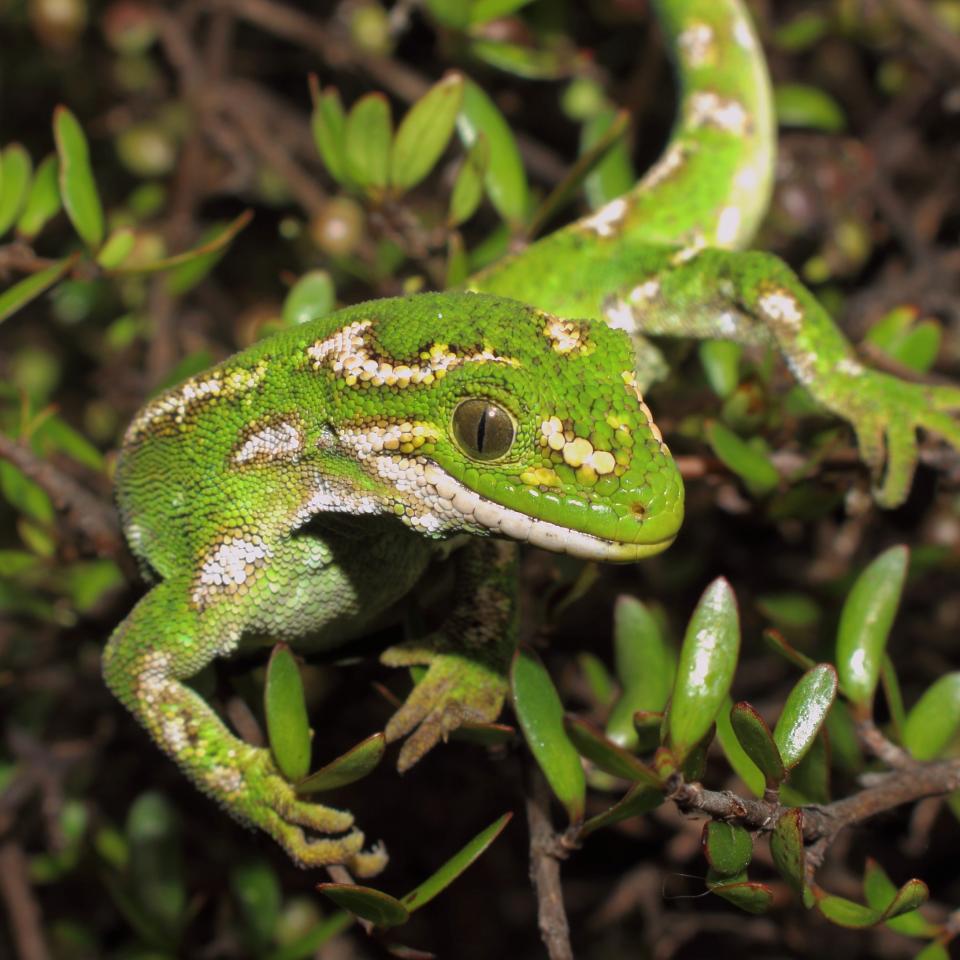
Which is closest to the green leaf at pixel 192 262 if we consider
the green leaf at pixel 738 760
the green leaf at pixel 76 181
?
the green leaf at pixel 76 181

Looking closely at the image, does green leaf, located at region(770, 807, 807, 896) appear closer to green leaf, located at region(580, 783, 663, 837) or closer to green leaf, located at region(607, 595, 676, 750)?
green leaf, located at region(580, 783, 663, 837)

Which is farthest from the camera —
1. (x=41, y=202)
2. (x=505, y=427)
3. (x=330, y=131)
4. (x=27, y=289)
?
(x=330, y=131)

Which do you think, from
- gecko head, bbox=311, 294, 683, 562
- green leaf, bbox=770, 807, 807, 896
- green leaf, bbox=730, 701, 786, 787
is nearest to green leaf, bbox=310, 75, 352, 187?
gecko head, bbox=311, 294, 683, 562

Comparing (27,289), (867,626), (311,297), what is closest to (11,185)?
(27,289)

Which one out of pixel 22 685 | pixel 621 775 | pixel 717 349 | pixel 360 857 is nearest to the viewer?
pixel 621 775

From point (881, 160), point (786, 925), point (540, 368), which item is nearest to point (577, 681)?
point (786, 925)

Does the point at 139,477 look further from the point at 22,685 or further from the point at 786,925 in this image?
the point at 786,925

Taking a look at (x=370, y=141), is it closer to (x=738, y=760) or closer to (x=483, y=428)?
(x=483, y=428)
